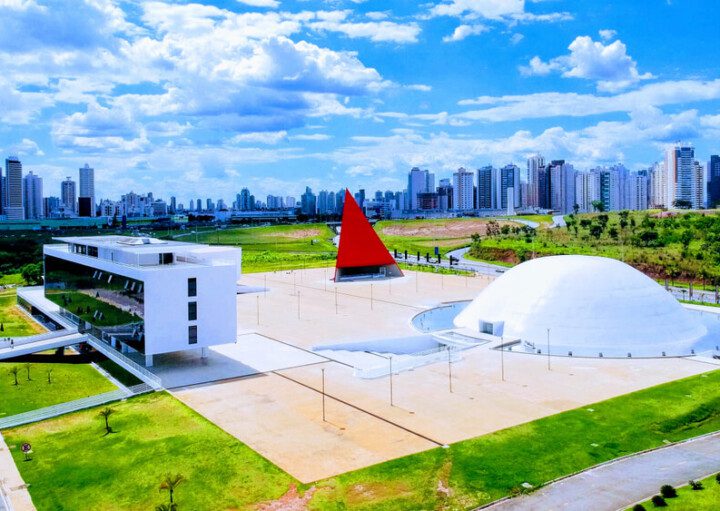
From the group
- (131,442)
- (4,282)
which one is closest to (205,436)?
(131,442)

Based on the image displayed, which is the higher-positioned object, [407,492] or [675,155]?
[675,155]

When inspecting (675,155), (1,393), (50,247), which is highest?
(675,155)

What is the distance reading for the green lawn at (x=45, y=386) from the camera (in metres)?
33.0

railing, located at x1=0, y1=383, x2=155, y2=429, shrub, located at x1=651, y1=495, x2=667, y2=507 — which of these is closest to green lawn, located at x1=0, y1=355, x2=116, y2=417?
railing, located at x1=0, y1=383, x2=155, y2=429

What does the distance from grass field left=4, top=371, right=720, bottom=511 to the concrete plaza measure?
1017 mm

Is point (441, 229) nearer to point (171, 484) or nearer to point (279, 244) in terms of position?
point (279, 244)

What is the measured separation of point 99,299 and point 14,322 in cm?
1855

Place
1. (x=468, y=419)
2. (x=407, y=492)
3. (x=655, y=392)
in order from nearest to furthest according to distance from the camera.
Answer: (x=407, y=492) → (x=468, y=419) → (x=655, y=392)

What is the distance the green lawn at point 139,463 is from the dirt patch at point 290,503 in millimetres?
342

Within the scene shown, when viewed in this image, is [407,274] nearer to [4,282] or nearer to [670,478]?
[4,282]

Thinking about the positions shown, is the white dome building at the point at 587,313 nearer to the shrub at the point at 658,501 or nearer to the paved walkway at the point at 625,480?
the paved walkway at the point at 625,480

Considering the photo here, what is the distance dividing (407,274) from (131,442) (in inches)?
2282

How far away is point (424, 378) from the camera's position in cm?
3384

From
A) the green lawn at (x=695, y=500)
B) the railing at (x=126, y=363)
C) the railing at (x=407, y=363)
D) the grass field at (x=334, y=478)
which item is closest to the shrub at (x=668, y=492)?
the green lawn at (x=695, y=500)
